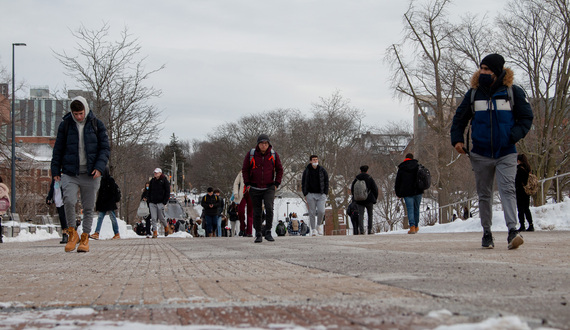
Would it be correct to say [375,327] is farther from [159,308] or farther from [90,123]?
[90,123]

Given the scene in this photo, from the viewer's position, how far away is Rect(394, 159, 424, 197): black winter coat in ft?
53.6

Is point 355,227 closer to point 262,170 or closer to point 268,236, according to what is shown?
point 268,236

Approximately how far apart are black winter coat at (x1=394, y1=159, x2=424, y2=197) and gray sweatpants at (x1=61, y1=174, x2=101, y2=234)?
28.4 ft

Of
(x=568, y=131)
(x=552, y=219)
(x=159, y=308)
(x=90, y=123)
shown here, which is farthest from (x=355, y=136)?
(x=159, y=308)

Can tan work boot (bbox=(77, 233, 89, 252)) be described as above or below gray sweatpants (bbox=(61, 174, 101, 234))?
below

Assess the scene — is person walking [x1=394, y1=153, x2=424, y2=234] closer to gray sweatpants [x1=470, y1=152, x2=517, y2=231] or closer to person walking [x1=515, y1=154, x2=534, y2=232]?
person walking [x1=515, y1=154, x2=534, y2=232]

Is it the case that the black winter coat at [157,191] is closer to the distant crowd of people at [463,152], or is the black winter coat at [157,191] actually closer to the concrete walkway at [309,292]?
the distant crowd of people at [463,152]

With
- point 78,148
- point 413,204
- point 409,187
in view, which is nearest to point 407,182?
point 409,187

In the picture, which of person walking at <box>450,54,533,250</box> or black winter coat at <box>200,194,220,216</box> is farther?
black winter coat at <box>200,194,220,216</box>

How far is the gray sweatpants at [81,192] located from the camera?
9211 mm

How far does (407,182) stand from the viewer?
53.7 feet

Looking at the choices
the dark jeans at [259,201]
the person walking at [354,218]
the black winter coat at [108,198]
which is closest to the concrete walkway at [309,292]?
the dark jeans at [259,201]

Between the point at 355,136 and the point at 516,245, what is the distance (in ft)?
187

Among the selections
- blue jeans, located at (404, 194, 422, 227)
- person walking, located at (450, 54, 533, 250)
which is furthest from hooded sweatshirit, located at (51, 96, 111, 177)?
blue jeans, located at (404, 194, 422, 227)
